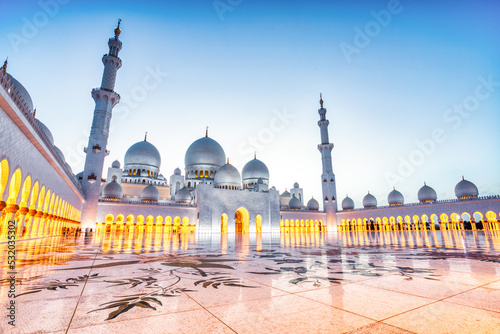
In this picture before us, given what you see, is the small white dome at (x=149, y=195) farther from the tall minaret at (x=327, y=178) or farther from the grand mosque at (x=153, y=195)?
the tall minaret at (x=327, y=178)

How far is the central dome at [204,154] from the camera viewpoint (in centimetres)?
3117

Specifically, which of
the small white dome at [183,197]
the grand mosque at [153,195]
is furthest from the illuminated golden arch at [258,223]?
the small white dome at [183,197]

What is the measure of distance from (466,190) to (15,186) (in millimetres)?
35727

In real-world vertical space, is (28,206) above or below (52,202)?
below

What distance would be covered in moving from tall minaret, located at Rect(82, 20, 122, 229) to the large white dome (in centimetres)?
1741

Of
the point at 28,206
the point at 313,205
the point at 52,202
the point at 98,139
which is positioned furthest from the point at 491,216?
the point at 98,139

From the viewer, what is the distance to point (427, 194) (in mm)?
29422

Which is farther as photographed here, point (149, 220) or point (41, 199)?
point (149, 220)

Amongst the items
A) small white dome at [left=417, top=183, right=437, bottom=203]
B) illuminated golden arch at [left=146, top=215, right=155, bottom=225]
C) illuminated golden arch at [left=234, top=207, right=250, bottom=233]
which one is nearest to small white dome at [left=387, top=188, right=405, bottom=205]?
small white dome at [left=417, top=183, right=437, bottom=203]

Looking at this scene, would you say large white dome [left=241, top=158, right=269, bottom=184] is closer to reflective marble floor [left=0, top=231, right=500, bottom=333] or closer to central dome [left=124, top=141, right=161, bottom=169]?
central dome [left=124, top=141, right=161, bottom=169]

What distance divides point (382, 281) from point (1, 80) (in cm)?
805

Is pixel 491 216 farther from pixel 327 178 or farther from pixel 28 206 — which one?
pixel 28 206

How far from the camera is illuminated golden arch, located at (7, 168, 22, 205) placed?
8.04 m

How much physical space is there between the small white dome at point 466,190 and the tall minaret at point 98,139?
1395 inches
